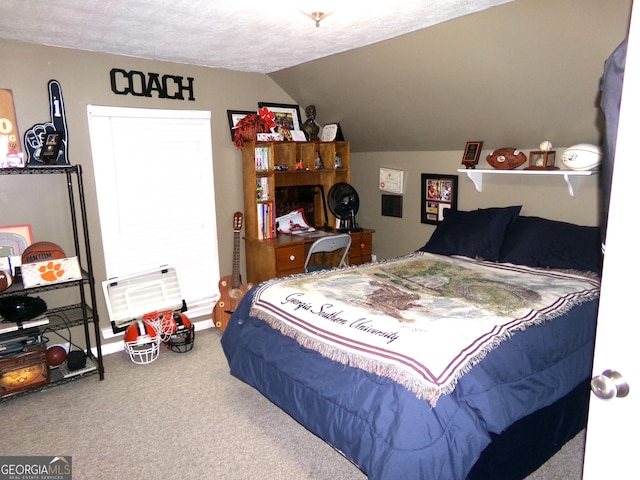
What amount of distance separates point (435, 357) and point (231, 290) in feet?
7.92

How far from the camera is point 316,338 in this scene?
2115mm

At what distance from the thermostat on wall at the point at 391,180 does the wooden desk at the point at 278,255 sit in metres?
0.57

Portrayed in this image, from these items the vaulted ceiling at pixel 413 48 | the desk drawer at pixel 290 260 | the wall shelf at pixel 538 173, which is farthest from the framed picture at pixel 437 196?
the desk drawer at pixel 290 260

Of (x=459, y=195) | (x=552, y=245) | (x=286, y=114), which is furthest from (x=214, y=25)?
(x=552, y=245)

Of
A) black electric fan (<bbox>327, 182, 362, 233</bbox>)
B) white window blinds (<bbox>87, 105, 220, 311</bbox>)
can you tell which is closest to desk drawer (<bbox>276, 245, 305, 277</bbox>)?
black electric fan (<bbox>327, 182, 362, 233</bbox>)

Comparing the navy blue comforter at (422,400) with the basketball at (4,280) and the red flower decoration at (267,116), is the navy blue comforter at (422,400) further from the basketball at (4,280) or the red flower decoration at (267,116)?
the red flower decoration at (267,116)

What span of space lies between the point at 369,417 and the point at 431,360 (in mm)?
349

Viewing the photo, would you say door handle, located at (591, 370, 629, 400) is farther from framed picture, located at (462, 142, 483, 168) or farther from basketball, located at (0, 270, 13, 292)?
basketball, located at (0, 270, 13, 292)

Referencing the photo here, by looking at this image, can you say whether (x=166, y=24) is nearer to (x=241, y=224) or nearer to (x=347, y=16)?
(x=347, y=16)

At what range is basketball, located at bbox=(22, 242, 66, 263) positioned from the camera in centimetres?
284

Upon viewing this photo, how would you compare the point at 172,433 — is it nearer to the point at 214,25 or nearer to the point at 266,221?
the point at 266,221

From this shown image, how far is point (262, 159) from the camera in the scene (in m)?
3.91

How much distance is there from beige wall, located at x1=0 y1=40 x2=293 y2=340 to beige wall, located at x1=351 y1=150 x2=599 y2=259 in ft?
5.31

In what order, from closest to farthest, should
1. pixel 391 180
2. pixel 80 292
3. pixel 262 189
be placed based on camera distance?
pixel 80 292
pixel 262 189
pixel 391 180
